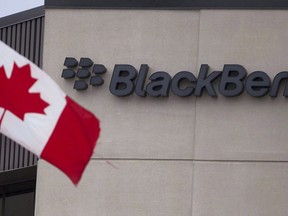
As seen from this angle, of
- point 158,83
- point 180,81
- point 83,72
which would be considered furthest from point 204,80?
point 83,72

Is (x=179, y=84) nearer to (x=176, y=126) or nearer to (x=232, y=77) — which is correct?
(x=176, y=126)

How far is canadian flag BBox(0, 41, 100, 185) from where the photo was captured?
35.0ft

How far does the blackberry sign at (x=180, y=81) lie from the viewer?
19.0 m

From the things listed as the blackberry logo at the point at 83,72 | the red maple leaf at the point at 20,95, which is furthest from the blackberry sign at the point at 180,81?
the red maple leaf at the point at 20,95

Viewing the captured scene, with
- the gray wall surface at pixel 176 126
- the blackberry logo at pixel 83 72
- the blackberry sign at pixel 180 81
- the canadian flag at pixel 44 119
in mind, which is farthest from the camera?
the blackberry logo at pixel 83 72

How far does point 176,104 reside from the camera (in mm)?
19156

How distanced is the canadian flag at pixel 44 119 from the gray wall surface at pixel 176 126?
7.97 metres

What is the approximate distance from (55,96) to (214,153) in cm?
821

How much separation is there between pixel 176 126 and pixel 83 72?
1.71 meters

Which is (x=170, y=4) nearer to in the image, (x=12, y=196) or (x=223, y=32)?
(x=223, y=32)

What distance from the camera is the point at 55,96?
1088cm

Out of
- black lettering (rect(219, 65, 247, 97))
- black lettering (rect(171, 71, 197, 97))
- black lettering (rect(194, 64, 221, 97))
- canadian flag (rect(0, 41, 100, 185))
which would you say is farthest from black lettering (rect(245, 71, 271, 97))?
canadian flag (rect(0, 41, 100, 185))

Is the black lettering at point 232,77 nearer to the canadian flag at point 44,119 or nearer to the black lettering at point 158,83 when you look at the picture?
the black lettering at point 158,83

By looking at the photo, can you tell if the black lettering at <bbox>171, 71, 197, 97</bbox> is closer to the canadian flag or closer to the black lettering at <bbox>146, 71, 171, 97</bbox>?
the black lettering at <bbox>146, 71, 171, 97</bbox>
